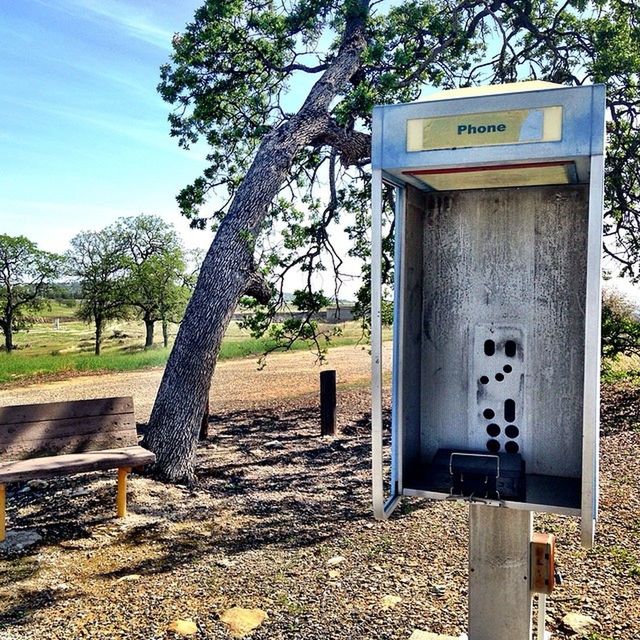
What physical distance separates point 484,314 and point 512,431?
0.48m

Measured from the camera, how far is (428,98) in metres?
2.20

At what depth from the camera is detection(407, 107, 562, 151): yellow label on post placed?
2.03 meters

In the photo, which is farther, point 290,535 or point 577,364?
point 290,535

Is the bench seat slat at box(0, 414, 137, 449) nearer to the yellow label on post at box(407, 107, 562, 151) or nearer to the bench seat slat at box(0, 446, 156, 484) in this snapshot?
the bench seat slat at box(0, 446, 156, 484)

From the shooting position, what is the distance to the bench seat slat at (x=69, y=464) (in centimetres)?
424

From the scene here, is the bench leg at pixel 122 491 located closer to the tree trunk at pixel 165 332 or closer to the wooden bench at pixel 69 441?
the wooden bench at pixel 69 441

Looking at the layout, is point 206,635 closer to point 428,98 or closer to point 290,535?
point 290,535

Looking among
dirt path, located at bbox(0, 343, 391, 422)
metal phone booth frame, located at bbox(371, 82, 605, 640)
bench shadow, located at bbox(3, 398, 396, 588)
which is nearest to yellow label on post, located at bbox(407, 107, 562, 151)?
metal phone booth frame, located at bbox(371, 82, 605, 640)

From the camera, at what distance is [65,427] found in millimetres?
4871

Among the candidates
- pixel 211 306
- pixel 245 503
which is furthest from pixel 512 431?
pixel 211 306

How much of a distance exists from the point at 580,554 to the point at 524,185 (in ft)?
8.41

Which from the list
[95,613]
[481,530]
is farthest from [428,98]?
[95,613]

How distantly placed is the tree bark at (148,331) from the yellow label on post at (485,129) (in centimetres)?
1577

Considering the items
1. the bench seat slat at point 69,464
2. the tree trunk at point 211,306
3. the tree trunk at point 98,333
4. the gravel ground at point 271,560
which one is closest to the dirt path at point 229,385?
the tree trunk at point 98,333
